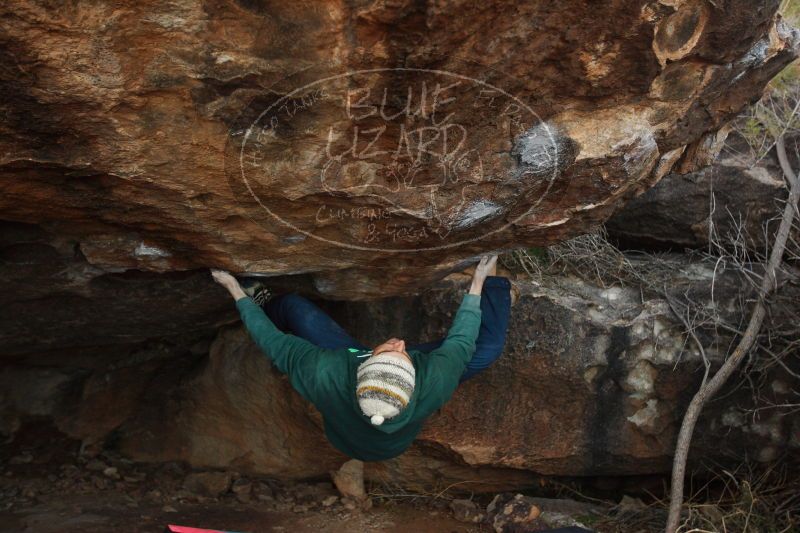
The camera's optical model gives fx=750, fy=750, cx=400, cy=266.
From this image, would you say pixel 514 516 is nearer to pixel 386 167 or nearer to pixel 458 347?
pixel 458 347

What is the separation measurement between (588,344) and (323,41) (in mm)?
2211

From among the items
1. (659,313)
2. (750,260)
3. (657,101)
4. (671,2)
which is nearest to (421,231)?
(657,101)

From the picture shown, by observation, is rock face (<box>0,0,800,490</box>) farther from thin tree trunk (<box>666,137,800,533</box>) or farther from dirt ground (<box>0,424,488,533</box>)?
dirt ground (<box>0,424,488,533</box>)

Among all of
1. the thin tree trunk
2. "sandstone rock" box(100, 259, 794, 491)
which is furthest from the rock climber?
the thin tree trunk

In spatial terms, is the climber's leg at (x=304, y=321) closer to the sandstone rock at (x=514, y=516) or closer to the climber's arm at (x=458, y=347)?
the climber's arm at (x=458, y=347)

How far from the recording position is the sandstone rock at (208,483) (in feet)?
12.9

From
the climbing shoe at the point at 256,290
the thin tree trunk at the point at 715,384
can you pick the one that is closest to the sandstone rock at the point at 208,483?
the climbing shoe at the point at 256,290

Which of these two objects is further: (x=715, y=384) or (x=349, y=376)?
(x=715, y=384)

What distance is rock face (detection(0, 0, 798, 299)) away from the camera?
5.94 feet

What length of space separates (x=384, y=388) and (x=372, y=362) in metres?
0.10

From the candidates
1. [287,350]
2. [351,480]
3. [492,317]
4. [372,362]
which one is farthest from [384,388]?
[351,480]

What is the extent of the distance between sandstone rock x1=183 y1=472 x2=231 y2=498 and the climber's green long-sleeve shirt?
148cm

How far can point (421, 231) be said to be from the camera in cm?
251

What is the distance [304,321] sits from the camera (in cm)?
296
